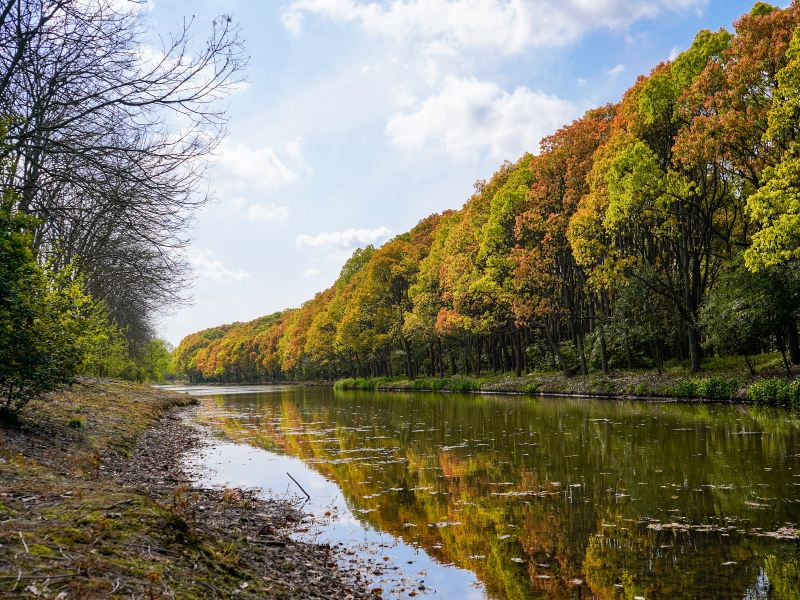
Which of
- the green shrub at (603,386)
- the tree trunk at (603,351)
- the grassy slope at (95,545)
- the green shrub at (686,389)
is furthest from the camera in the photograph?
the tree trunk at (603,351)

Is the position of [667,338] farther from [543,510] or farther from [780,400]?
[543,510]

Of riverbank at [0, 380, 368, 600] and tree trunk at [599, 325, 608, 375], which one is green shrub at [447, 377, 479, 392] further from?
riverbank at [0, 380, 368, 600]

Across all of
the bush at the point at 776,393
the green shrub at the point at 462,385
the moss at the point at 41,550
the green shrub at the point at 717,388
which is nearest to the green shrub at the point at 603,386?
the green shrub at the point at 717,388

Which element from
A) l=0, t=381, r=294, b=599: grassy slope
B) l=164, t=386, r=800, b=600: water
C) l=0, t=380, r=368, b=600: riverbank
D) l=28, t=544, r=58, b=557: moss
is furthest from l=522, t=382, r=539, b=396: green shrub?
l=28, t=544, r=58, b=557: moss

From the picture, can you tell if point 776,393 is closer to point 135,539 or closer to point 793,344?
point 793,344

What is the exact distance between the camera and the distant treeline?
21016 mm

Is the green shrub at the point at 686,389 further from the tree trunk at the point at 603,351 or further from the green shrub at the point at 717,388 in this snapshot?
the tree trunk at the point at 603,351

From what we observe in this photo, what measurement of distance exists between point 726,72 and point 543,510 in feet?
70.5

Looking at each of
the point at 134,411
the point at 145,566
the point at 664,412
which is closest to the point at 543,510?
the point at 145,566

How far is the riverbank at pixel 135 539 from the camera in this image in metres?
4.38

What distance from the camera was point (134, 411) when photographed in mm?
23094

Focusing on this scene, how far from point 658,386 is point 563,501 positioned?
20492mm

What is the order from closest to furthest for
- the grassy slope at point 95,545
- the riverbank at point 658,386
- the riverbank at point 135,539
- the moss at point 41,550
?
the grassy slope at point 95,545 < the riverbank at point 135,539 < the moss at point 41,550 < the riverbank at point 658,386

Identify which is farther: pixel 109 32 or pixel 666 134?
pixel 666 134
